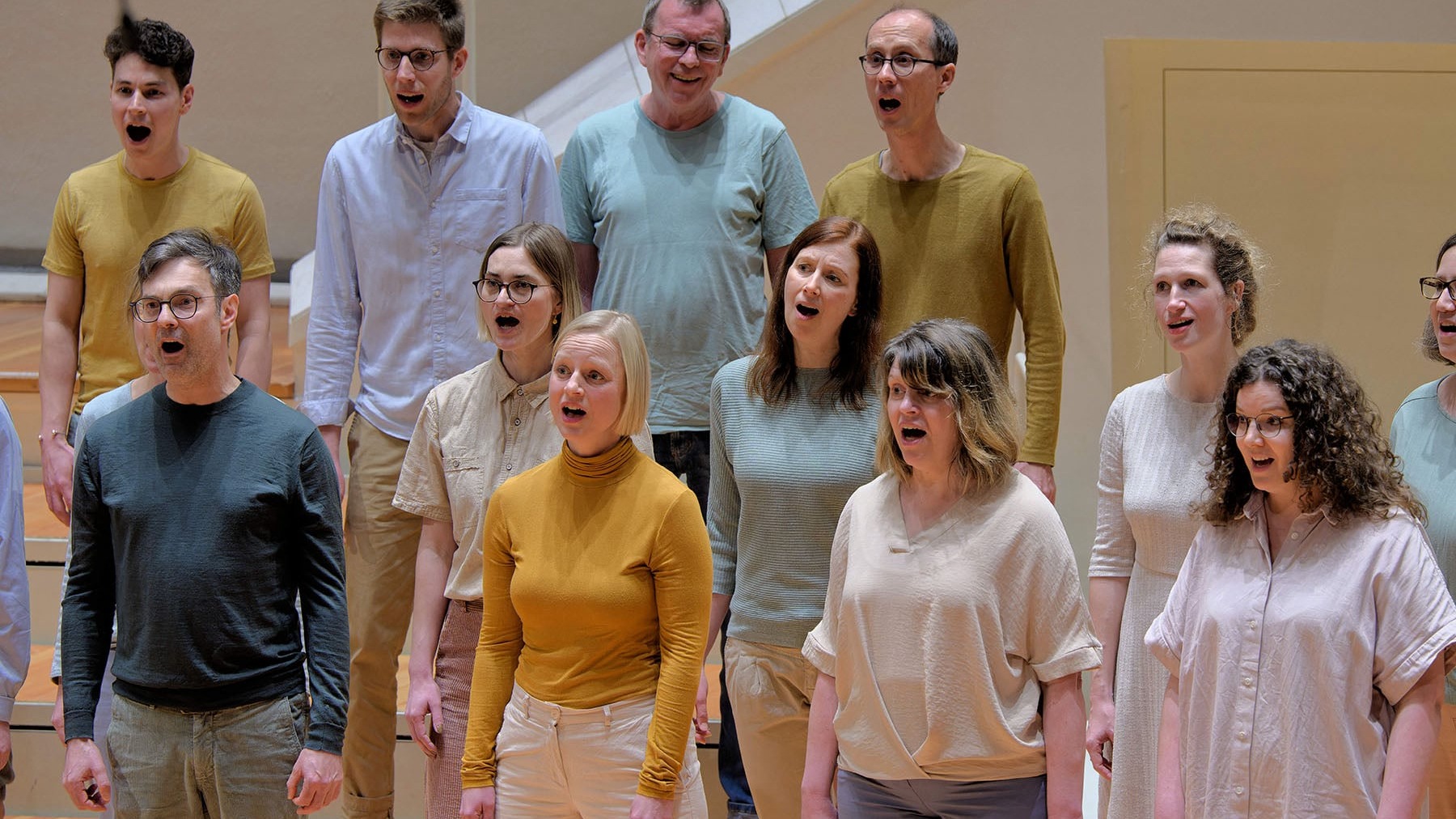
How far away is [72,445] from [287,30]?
438cm

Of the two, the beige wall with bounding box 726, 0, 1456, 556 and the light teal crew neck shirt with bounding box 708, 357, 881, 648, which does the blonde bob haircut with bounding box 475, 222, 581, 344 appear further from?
the beige wall with bounding box 726, 0, 1456, 556

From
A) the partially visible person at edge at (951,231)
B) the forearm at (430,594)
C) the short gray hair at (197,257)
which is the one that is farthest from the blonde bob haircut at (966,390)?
the short gray hair at (197,257)

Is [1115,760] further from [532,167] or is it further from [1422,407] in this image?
[532,167]

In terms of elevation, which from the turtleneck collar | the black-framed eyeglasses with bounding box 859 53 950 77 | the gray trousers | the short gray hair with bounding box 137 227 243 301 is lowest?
the gray trousers

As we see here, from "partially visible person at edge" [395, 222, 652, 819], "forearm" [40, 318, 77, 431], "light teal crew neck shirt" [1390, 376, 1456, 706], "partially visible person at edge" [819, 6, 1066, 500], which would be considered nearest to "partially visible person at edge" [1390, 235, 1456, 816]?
"light teal crew neck shirt" [1390, 376, 1456, 706]

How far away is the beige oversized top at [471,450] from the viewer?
2523 mm

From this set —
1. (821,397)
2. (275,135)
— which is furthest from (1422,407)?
(275,135)

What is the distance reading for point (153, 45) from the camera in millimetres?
2994

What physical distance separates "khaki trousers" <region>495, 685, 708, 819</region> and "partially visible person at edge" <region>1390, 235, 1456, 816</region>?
4.01ft

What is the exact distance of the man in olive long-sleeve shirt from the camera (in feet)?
7.04

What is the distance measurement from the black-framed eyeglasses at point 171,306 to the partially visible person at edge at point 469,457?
515 mm

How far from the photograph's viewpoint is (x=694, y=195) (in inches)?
115

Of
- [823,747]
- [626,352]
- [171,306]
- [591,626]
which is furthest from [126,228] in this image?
[823,747]

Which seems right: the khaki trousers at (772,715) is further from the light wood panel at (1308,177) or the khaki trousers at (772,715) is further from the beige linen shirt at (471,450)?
the light wood panel at (1308,177)
